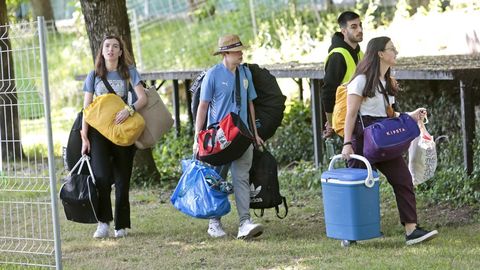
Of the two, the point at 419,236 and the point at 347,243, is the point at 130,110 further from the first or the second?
the point at 419,236

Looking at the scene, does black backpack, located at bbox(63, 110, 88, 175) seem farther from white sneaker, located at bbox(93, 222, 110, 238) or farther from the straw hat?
the straw hat

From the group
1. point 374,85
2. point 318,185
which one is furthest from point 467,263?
point 318,185

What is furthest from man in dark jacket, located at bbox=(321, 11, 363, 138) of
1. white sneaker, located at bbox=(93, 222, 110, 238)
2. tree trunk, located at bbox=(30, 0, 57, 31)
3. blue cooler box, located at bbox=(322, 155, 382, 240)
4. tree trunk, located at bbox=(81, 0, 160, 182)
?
tree trunk, located at bbox=(30, 0, 57, 31)

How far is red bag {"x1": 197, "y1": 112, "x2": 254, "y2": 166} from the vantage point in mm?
8094

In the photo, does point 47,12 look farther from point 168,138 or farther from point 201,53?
point 168,138

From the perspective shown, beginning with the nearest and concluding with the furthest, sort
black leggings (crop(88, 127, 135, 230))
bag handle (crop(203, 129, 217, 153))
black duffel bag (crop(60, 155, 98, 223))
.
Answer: bag handle (crop(203, 129, 217, 153)), black duffel bag (crop(60, 155, 98, 223)), black leggings (crop(88, 127, 135, 230))

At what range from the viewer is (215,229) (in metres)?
8.68

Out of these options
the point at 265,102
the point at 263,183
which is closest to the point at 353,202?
the point at 263,183

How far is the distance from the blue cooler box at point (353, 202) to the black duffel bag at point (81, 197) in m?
2.18

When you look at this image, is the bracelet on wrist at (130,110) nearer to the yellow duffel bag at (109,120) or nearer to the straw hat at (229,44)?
the yellow duffel bag at (109,120)

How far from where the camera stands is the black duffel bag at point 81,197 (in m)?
8.58

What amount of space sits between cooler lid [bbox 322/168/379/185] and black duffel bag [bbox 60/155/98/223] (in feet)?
7.19

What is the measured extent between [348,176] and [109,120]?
228 centimetres

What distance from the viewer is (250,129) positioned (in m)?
8.60
